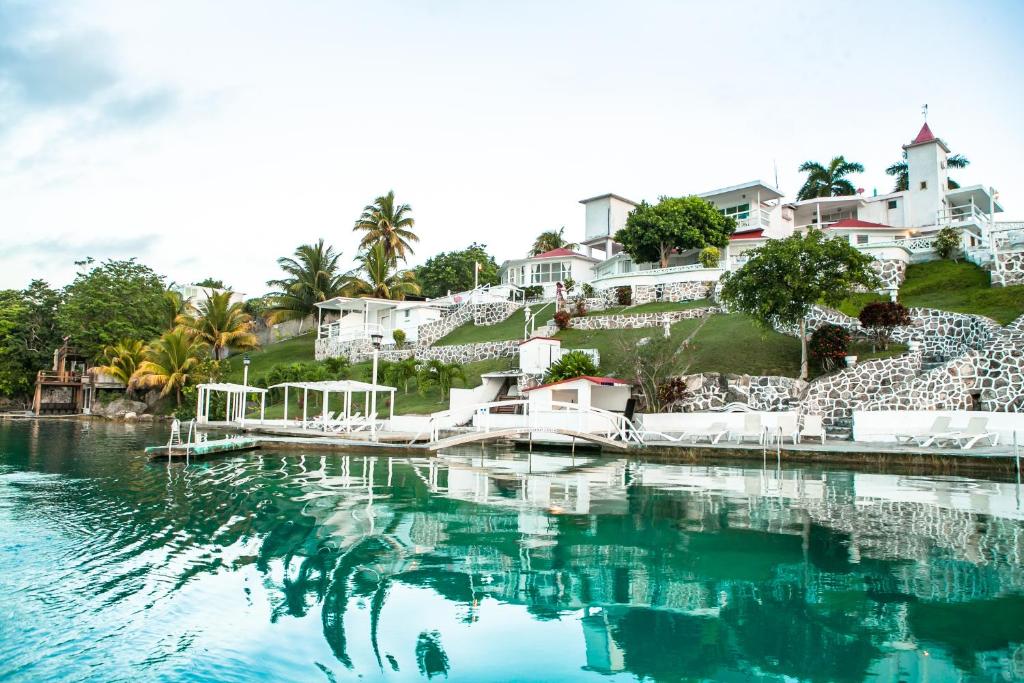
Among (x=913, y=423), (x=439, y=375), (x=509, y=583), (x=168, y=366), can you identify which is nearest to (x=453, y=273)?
(x=168, y=366)

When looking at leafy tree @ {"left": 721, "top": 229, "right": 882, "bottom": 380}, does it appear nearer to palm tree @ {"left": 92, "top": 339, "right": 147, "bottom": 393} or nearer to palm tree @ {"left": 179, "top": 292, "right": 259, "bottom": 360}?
palm tree @ {"left": 179, "top": 292, "right": 259, "bottom": 360}

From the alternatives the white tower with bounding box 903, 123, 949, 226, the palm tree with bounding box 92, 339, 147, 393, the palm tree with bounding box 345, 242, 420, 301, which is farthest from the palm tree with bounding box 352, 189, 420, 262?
the white tower with bounding box 903, 123, 949, 226

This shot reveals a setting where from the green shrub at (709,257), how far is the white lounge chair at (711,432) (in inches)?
752

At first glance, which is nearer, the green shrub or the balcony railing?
the green shrub

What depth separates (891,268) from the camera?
34344 millimetres

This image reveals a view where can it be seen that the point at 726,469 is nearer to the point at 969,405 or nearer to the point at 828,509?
the point at 828,509

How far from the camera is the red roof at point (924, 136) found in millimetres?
45278

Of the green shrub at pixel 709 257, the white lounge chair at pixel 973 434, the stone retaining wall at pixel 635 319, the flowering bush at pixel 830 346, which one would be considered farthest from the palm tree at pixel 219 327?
the white lounge chair at pixel 973 434

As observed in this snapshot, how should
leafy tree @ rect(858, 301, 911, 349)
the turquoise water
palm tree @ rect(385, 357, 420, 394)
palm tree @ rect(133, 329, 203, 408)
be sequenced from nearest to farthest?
the turquoise water
leafy tree @ rect(858, 301, 911, 349)
palm tree @ rect(385, 357, 420, 394)
palm tree @ rect(133, 329, 203, 408)

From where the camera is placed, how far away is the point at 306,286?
183ft

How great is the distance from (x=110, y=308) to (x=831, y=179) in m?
58.6

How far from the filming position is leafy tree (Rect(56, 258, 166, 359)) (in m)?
51.9

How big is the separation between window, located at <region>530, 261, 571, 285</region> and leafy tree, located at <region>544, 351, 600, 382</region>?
2027 centimetres

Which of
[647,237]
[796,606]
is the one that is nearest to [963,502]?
[796,606]
